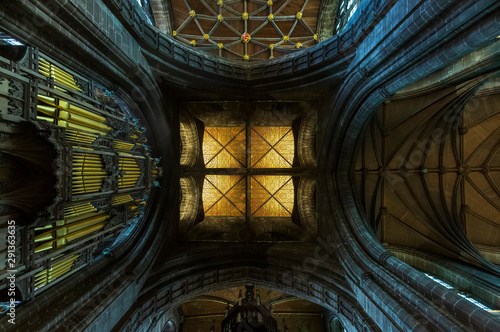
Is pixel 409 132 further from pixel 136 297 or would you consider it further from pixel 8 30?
pixel 8 30

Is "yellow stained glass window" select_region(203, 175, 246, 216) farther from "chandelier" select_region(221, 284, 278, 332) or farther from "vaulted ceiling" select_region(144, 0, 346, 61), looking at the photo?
"vaulted ceiling" select_region(144, 0, 346, 61)

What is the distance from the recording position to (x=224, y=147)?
527 inches

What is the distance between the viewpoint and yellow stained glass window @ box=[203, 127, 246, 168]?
13.3 metres

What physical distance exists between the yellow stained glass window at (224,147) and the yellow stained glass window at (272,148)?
613 mm

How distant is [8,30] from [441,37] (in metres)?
8.49

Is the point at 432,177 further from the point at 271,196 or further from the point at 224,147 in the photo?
the point at 224,147

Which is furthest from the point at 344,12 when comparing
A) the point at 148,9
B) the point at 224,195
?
the point at 224,195

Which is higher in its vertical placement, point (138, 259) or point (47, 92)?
point (47, 92)

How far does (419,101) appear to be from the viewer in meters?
11.1

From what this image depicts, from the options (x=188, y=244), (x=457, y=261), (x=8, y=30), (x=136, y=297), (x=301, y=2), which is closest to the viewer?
(x=8, y=30)

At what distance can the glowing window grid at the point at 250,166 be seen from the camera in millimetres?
13320

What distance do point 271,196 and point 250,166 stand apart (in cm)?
190

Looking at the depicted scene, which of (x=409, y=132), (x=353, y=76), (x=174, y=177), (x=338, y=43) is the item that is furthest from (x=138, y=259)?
(x=409, y=132)

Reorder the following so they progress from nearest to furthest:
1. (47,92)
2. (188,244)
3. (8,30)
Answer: (8,30) → (47,92) → (188,244)
